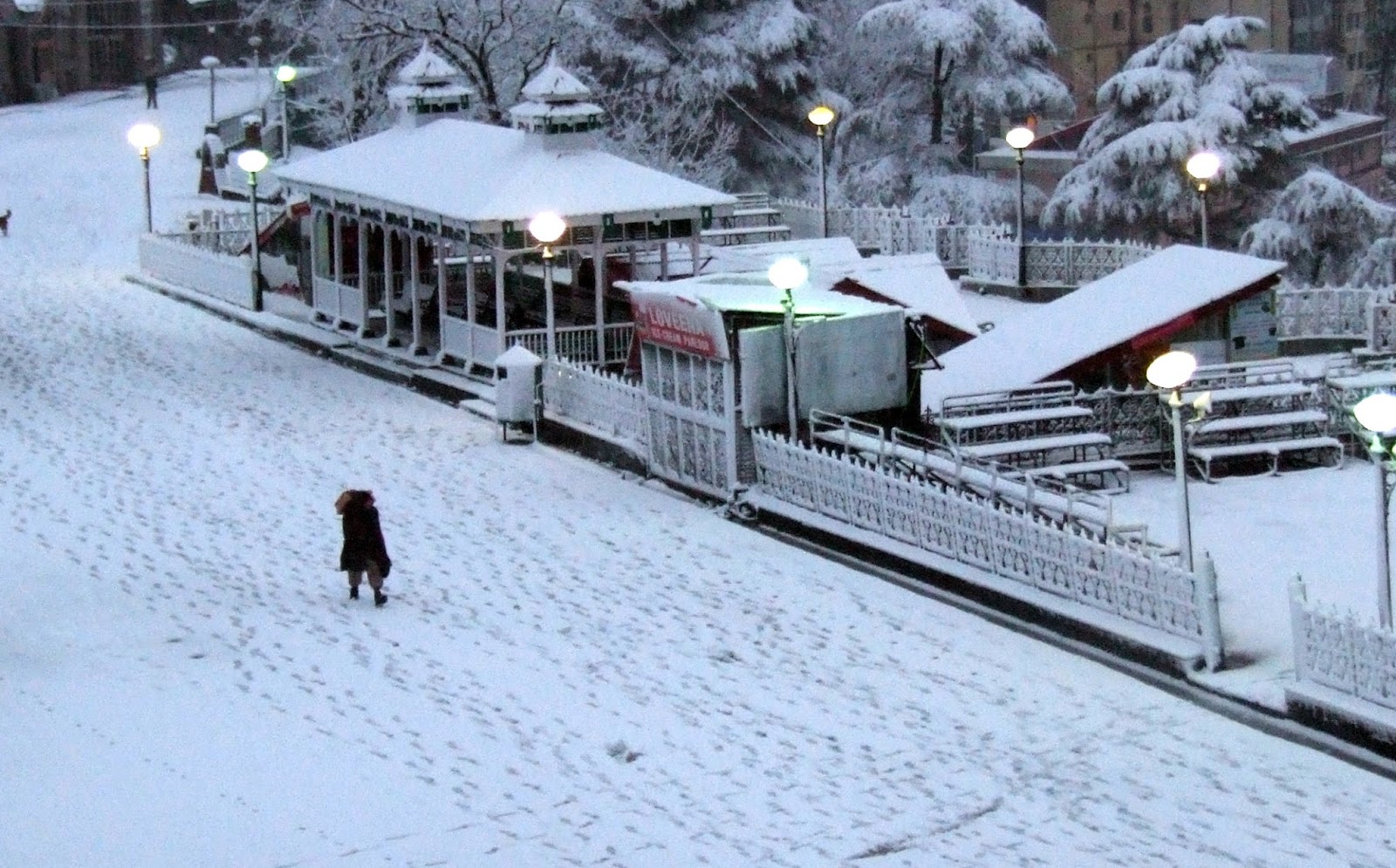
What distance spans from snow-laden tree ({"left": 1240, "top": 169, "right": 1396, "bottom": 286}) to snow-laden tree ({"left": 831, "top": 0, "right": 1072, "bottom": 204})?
1056 centimetres

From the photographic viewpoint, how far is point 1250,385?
82.7 ft

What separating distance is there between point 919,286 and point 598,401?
17.5 ft

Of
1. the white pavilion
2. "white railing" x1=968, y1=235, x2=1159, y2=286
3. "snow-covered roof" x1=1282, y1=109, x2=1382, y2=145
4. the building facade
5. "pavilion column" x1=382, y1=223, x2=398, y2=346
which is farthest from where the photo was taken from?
the building facade

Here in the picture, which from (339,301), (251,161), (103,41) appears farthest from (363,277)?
(103,41)

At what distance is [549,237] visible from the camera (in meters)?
28.0

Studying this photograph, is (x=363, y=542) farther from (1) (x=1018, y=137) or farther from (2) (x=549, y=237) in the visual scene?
(1) (x=1018, y=137)

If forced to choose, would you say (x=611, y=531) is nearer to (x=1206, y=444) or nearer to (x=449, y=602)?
(x=449, y=602)

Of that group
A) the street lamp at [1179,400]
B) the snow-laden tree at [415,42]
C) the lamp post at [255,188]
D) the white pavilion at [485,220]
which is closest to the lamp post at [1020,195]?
the white pavilion at [485,220]

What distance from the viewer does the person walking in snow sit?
20047 millimetres

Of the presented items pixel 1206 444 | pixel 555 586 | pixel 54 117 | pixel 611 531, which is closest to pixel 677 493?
pixel 611 531

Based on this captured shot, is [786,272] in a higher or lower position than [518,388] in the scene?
higher

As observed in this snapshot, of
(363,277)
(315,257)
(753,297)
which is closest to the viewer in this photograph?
(753,297)

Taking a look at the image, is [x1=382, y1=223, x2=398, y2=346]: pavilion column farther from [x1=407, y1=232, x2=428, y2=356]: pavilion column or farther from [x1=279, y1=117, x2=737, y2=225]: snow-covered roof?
[x1=279, y1=117, x2=737, y2=225]: snow-covered roof

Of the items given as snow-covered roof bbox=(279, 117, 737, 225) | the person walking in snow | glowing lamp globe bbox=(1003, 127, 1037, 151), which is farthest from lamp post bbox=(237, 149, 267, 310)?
the person walking in snow
